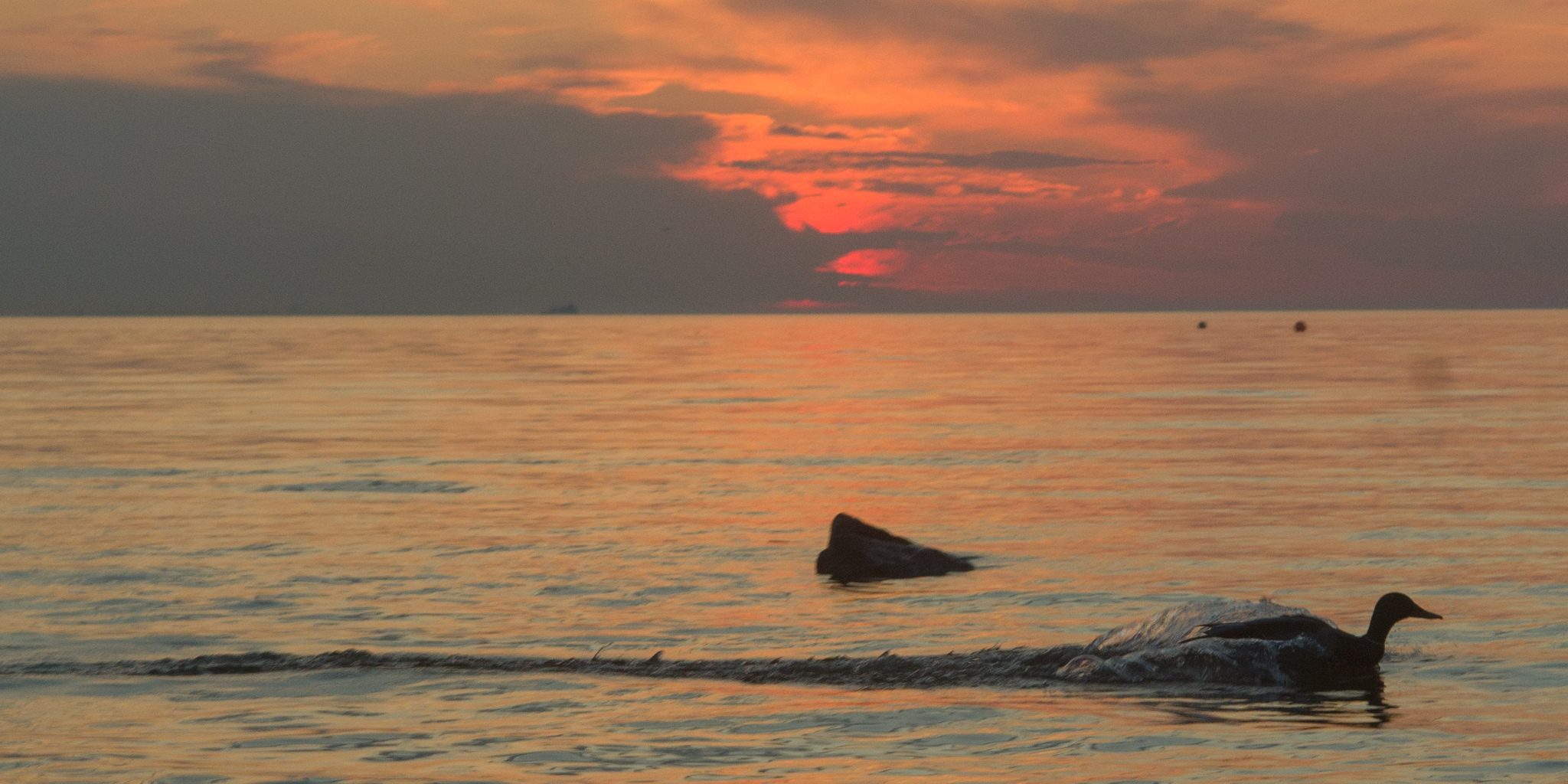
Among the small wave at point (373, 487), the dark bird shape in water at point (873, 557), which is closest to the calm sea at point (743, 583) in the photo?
the small wave at point (373, 487)

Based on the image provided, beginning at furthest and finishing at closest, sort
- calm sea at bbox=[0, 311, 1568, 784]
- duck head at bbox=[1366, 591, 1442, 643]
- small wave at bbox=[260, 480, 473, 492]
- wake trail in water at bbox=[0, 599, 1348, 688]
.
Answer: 1. small wave at bbox=[260, 480, 473, 492]
2. duck head at bbox=[1366, 591, 1442, 643]
3. wake trail in water at bbox=[0, 599, 1348, 688]
4. calm sea at bbox=[0, 311, 1568, 784]

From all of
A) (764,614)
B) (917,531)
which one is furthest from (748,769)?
(917,531)

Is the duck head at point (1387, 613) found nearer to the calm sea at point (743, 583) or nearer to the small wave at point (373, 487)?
the calm sea at point (743, 583)

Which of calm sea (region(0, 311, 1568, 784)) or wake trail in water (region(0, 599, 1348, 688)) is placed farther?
wake trail in water (region(0, 599, 1348, 688))

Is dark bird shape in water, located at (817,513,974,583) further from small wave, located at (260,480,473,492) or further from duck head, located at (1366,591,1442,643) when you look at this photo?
small wave, located at (260,480,473,492)

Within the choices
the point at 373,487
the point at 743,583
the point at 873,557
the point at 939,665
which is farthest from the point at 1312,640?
the point at 373,487

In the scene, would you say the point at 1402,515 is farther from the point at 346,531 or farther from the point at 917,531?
the point at 346,531

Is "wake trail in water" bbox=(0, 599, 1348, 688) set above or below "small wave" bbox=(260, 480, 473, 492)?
below

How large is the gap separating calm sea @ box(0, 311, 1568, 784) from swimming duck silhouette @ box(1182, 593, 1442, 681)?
1.62 ft

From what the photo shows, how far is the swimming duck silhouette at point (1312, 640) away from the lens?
561 inches

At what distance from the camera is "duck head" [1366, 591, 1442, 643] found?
48.4 ft

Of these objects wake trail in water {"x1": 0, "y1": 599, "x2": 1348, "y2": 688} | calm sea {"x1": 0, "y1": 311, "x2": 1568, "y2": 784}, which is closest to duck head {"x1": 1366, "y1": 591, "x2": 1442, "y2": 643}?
calm sea {"x1": 0, "y1": 311, "x2": 1568, "y2": 784}

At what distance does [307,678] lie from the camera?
562 inches

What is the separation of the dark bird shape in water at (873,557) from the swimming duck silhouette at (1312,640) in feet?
21.1
